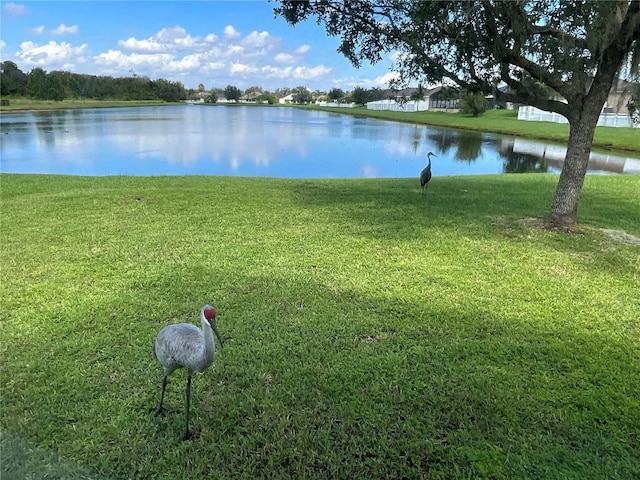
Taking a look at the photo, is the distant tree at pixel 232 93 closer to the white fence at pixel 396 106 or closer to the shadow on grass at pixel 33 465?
the white fence at pixel 396 106

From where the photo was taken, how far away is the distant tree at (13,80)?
192 ft

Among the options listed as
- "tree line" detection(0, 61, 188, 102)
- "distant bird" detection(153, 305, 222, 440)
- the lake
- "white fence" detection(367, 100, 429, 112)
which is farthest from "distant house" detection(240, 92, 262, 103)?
"distant bird" detection(153, 305, 222, 440)

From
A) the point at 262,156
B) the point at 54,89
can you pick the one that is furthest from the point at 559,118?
the point at 54,89

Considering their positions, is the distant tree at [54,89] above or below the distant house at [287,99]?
below

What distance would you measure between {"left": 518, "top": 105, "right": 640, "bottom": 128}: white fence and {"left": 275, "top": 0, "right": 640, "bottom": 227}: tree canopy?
17.7m

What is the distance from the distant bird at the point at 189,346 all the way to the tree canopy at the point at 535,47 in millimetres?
4538

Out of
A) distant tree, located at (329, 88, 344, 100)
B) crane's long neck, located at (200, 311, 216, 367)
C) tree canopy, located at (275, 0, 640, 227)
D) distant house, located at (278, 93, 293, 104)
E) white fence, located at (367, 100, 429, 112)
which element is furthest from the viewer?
distant house, located at (278, 93, 293, 104)

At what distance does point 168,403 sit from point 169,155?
15905 mm

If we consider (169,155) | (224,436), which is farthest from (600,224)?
(169,155)

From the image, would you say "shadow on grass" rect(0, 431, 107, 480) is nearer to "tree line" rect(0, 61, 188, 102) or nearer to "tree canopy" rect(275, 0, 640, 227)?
"tree canopy" rect(275, 0, 640, 227)

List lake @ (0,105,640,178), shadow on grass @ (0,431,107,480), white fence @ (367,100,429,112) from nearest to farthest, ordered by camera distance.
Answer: shadow on grass @ (0,431,107,480)
lake @ (0,105,640,178)
white fence @ (367,100,429,112)

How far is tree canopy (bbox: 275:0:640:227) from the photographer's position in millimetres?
5055

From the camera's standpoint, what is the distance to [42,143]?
19.5 m

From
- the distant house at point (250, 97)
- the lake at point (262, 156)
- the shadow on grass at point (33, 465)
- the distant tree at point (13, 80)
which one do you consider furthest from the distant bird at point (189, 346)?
the distant house at point (250, 97)
